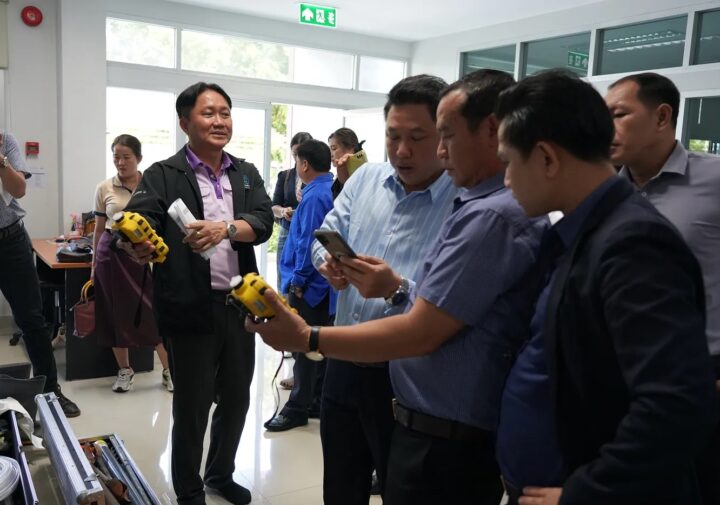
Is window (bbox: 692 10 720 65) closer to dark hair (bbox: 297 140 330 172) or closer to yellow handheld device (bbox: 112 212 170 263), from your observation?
dark hair (bbox: 297 140 330 172)

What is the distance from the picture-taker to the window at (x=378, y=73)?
7.86 m

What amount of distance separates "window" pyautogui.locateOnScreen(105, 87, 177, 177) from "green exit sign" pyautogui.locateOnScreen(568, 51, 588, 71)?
4455 mm

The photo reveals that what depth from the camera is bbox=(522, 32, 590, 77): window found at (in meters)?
6.19

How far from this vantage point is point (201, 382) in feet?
7.64

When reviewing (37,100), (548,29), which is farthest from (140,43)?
(548,29)

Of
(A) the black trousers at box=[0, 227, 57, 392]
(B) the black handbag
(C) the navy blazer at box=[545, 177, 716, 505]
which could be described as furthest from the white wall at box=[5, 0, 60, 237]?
(C) the navy blazer at box=[545, 177, 716, 505]

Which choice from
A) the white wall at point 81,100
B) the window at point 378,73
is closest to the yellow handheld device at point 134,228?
the white wall at point 81,100

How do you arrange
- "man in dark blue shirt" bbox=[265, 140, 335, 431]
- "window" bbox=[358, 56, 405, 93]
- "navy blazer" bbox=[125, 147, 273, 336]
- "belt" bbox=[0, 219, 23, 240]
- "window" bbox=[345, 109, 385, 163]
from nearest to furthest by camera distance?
"navy blazer" bbox=[125, 147, 273, 336]
"belt" bbox=[0, 219, 23, 240]
"man in dark blue shirt" bbox=[265, 140, 335, 431]
"window" bbox=[345, 109, 385, 163]
"window" bbox=[358, 56, 405, 93]

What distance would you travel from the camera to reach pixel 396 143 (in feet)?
5.28

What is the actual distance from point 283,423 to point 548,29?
5.24 metres

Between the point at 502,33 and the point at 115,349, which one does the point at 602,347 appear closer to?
the point at 115,349

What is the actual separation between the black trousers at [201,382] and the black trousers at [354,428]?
785 millimetres

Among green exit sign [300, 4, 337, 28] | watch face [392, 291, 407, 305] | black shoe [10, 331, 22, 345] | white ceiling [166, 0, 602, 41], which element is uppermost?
white ceiling [166, 0, 602, 41]

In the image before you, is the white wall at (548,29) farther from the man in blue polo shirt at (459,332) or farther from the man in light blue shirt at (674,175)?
the man in blue polo shirt at (459,332)
